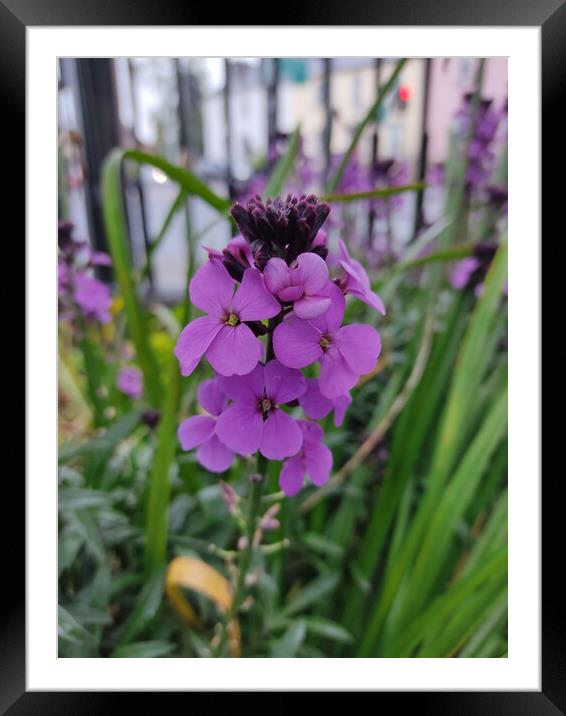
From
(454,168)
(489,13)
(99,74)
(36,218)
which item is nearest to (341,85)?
(454,168)

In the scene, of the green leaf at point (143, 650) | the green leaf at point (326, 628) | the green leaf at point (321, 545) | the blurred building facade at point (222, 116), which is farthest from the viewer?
the blurred building facade at point (222, 116)

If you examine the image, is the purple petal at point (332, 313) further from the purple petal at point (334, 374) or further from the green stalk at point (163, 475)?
the green stalk at point (163, 475)

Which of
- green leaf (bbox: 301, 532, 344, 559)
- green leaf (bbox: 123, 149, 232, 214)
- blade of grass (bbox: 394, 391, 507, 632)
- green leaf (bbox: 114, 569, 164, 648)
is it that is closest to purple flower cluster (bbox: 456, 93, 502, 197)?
blade of grass (bbox: 394, 391, 507, 632)

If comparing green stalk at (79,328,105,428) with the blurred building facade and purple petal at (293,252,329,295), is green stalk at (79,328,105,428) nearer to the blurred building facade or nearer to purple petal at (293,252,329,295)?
the blurred building facade

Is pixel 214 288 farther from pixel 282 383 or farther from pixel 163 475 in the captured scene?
pixel 163 475

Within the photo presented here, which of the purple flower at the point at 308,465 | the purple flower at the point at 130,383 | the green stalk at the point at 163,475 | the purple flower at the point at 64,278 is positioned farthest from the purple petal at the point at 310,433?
the purple flower at the point at 130,383

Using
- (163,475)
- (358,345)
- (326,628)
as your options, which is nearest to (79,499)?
(163,475)

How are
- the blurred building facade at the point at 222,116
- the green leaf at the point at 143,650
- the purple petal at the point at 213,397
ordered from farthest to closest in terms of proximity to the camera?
the blurred building facade at the point at 222,116 < the green leaf at the point at 143,650 < the purple petal at the point at 213,397
